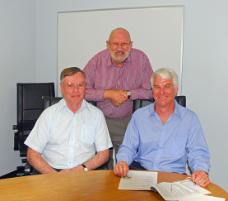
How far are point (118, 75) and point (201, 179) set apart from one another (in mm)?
1542

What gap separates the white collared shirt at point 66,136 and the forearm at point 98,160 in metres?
0.04

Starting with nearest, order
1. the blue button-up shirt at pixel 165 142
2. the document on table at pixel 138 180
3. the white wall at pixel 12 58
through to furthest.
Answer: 1. the document on table at pixel 138 180
2. the blue button-up shirt at pixel 165 142
3. the white wall at pixel 12 58

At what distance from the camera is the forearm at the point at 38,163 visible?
7.53 feet

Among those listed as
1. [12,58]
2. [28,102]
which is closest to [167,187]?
[28,102]

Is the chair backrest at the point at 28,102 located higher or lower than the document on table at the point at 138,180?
higher

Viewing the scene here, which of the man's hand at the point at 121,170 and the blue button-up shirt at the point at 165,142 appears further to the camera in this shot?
the blue button-up shirt at the point at 165,142

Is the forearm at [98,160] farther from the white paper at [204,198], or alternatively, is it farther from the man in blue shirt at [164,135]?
the white paper at [204,198]

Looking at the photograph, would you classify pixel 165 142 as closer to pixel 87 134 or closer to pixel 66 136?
pixel 87 134

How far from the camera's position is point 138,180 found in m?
1.77

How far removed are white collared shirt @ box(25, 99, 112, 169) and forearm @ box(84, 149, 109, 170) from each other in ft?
0.12

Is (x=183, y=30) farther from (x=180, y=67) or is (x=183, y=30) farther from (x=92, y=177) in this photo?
(x=92, y=177)

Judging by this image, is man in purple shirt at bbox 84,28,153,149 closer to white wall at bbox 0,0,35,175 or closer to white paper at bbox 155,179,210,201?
white paper at bbox 155,179,210,201

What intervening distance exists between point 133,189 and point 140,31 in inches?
107

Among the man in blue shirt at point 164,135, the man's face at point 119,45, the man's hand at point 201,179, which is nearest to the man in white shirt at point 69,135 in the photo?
the man in blue shirt at point 164,135
